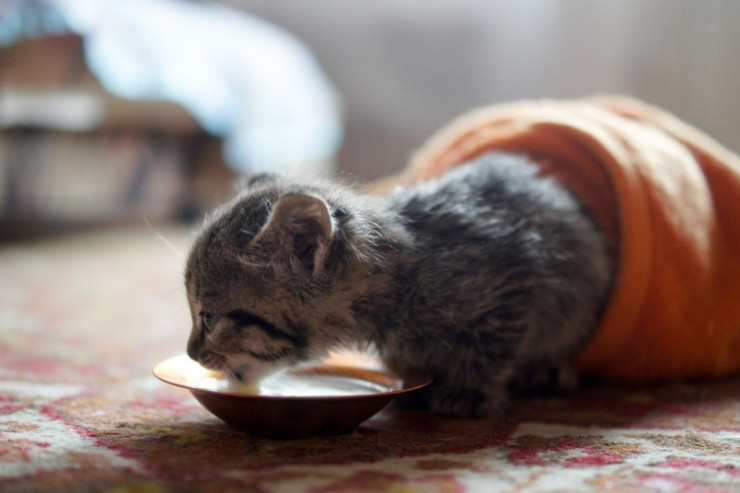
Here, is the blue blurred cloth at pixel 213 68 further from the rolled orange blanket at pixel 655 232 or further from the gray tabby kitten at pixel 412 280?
the gray tabby kitten at pixel 412 280

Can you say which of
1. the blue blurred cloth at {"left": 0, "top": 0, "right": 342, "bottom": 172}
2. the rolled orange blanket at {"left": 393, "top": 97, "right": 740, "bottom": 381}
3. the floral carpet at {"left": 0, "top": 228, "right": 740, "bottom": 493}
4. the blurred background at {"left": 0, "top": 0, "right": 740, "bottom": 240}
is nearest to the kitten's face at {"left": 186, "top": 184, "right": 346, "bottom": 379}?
the floral carpet at {"left": 0, "top": 228, "right": 740, "bottom": 493}

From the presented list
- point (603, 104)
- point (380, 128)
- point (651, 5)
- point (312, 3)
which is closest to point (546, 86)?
point (651, 5)

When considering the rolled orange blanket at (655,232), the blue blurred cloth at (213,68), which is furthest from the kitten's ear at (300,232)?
the blue blurred cloth at (213,68)

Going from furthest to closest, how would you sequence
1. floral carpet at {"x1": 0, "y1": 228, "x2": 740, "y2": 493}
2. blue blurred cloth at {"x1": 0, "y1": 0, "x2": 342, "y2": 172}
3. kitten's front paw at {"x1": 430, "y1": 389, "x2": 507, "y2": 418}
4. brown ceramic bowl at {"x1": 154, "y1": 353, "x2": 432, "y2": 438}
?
blue blurred cloth at {"x1": 0, "y1": 0, "x2": 342, "y2": 172}
kitten's front paw at {"x1": 430, "y1": 389, "x2": 507, "y2": 418}
brown ceramic bowl at {"x1": 154, "y1": 353, "x2": 432, "y2": 438}
floral carpet at {"x1": 0, "y1": 228, "x2": 740, "y2": 493}

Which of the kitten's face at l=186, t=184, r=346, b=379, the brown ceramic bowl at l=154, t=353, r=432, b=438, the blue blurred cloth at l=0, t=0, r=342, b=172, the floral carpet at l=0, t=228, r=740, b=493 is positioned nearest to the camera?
the floral carpet at l=0, t=228, r=740, b=493

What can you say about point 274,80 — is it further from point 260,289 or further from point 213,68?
point 260,289

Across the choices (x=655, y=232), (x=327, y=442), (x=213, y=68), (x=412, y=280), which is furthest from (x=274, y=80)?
(x=327, y=442)

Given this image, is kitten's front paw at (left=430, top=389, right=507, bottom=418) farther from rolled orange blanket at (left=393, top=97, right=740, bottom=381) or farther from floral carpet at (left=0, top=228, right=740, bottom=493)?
rolled orange blanket at (left=393, top=97, right=740, bottom=381)
